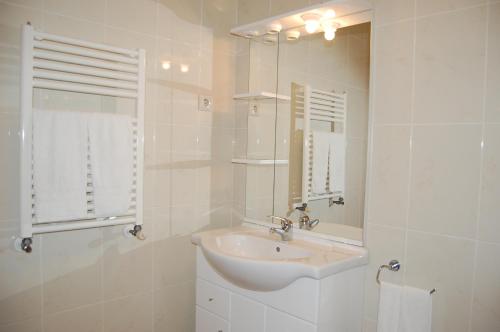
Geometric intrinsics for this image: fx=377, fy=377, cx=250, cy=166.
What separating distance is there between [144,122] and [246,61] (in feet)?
2.41

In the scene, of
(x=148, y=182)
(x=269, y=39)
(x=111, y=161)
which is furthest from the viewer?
(x=269, y=39)

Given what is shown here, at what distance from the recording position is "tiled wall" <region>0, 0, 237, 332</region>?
151 centimetres

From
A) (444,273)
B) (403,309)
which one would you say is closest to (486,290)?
(444,273)

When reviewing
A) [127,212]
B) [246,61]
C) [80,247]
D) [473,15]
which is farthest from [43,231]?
[473,15]

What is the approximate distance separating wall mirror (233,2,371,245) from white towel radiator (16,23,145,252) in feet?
2.04

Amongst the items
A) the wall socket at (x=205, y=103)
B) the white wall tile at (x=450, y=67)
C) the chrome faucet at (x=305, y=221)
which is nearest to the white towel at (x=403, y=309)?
the chrome faucet at (x=305, y=221)

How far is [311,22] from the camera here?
5.96ft

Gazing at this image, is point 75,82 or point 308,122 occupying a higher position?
point 75,82

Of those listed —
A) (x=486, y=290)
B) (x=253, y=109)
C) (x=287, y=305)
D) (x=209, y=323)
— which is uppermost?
(x=253, y=109)

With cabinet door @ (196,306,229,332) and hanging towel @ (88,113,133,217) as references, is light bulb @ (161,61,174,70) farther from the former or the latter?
cabinet door @ (196,306,229,332)

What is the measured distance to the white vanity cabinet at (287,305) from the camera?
1.46 meters

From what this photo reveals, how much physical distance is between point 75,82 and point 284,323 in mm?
1340

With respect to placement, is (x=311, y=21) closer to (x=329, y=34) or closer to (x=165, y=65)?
(x=329, y=34)

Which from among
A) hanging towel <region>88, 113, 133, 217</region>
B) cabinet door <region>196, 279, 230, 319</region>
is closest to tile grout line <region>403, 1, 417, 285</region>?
cabinet door <region>196, 279, 230, 319</region>
